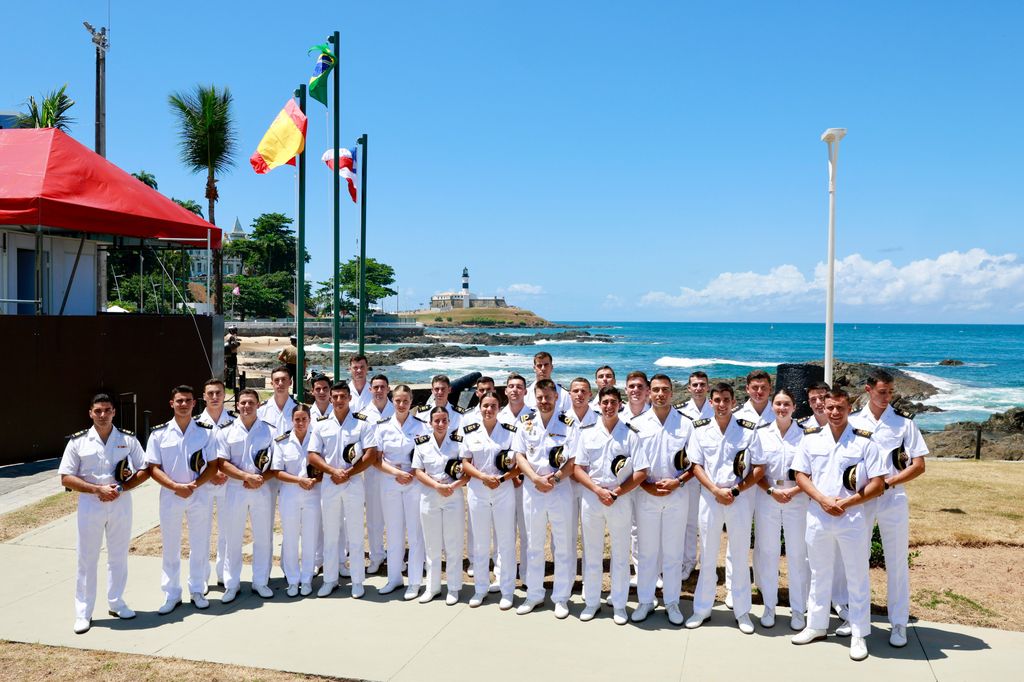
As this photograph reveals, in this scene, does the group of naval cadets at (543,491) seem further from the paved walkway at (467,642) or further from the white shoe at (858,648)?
the paved walkway at (467,642)

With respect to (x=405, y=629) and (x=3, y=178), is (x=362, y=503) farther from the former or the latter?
(x=3, y=178)

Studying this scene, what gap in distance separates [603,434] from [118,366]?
1093 centimetres

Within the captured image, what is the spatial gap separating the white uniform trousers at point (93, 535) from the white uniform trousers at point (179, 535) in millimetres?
314

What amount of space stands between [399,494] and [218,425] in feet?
5.51

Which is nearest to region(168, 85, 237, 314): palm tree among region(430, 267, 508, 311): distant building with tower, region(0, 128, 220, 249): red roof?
region(0, 128, 220, 249): red roof

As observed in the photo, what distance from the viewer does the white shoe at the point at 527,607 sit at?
247 inches

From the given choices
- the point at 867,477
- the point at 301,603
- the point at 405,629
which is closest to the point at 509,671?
the point at 405,629

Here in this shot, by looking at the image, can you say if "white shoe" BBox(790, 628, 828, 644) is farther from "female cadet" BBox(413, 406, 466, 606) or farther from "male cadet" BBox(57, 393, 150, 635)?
"male cadet" BBox(57, 393, 150, 635)

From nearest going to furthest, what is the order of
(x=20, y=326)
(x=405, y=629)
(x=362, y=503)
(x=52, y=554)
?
(x=405, y=629) < (x=362, y=503) < (x=52, y=554) < (x=20, y=326)

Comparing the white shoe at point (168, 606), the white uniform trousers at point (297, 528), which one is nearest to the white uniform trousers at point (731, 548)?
the white uniform trousers at point (297, 528)

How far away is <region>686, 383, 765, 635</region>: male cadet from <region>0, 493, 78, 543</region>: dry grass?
24.3 feet

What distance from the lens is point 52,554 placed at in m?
7.85

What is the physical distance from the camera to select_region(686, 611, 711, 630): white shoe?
5945 millimetres

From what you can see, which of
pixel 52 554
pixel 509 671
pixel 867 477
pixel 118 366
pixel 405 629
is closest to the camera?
pixel 509 671
